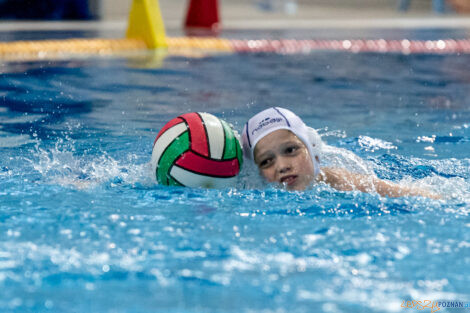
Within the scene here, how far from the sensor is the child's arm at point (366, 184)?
3455 mm

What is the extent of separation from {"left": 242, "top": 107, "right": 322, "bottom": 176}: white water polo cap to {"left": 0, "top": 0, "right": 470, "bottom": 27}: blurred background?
8.78 metres

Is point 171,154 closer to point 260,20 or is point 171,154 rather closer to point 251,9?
point 260,20

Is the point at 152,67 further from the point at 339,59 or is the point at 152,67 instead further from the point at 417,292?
the point at 417,292

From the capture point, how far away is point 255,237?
9.02 ft

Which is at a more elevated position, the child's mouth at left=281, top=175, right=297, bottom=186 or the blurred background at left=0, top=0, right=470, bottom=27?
the child's mouth at left=281, top=175, right=297, bottom=186

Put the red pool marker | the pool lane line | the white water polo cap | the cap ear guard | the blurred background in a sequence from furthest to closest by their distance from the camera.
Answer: the blurred background, the red pool marker, the pool lane line, the cap ear guard, the white water polo cap

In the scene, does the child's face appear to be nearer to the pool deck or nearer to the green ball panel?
the green ball panel

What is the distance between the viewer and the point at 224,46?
913cm

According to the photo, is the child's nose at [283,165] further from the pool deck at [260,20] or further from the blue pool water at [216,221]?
the pool deck at [260,20]

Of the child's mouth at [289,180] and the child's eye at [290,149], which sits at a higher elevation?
the child's eye at [290,149]

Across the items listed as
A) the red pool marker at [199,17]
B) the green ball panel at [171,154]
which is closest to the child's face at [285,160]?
the green ball panel at [171,154]

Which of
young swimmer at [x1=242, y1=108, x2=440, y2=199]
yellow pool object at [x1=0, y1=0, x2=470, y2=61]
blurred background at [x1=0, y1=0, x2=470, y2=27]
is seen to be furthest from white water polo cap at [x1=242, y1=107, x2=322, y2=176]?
blurred background at [x1=0, y1=0, x2=470, y2=27]

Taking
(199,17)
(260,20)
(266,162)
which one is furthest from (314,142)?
(260,20)

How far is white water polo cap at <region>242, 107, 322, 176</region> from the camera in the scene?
3.51 m
